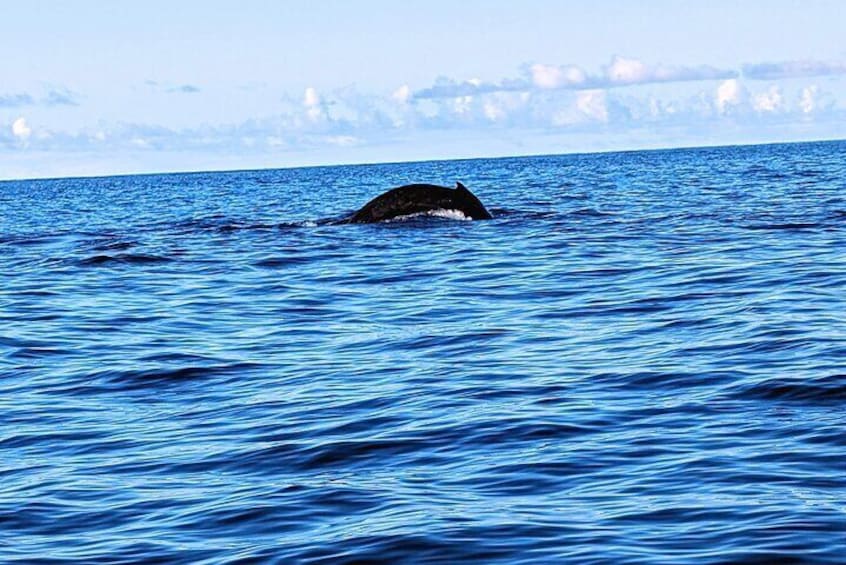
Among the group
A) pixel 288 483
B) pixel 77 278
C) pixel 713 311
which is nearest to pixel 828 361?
pixel 713 311

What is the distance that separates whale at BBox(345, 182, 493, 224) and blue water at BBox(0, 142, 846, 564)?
9.12 metres

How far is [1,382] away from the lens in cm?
1514

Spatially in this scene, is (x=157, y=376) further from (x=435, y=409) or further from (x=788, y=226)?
(x=788, y=226)

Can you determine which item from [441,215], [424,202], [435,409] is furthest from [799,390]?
[441,215]

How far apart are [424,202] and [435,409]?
2436 cm

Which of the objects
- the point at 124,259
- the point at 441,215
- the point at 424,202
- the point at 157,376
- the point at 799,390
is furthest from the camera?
the point at 441,215

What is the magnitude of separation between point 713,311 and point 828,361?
15.2ft

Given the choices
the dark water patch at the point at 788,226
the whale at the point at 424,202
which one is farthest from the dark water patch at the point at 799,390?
the whale at the point at 424,202

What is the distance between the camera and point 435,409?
1247cm

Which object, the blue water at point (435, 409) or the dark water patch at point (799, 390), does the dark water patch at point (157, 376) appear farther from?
the dark water patch at point (799, 390)

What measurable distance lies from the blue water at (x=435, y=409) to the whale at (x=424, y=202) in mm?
9119

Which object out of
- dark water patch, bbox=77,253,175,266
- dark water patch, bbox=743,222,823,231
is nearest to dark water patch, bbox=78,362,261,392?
dark water patch, bbox=77,253,175,266

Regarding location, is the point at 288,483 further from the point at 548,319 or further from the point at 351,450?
the point at 548,319

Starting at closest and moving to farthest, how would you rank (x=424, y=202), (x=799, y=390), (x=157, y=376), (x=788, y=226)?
(x=799, y=390)
(x=157, y=376)
(x=788, y=226)
(x=424, y=202)
